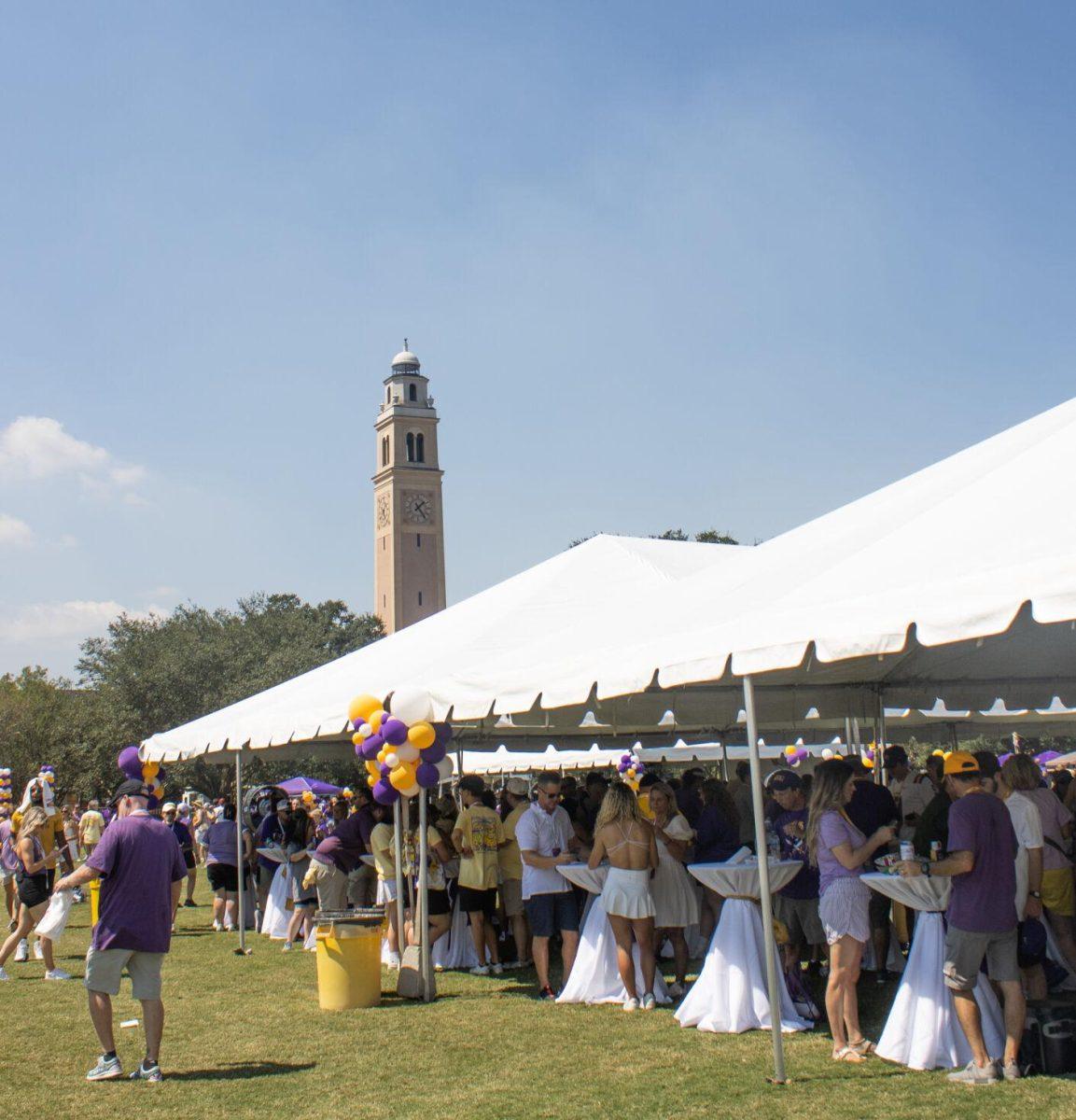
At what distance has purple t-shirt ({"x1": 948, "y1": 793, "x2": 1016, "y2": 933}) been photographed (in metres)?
5.64

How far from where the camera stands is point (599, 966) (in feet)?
28.5

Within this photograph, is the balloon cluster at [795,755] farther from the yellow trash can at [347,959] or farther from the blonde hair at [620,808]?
the blonde hair at [620,808]

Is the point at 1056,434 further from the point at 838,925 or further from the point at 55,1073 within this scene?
the point at 55,1073

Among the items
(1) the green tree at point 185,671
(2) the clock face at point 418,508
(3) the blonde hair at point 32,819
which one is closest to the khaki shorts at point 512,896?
(3) the blonde hair at point 32,819

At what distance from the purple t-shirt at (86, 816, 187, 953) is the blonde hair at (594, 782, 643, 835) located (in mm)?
2839

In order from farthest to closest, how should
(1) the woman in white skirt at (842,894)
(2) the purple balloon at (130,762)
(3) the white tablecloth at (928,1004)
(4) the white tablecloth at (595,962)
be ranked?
1. (2) the purple balloon at (130,762)
2. (4) the white tablecloth at (595,962)
3. (1) the woman in white skirt at (842,894)
4. (3) the white tablecloth at (928,1004)

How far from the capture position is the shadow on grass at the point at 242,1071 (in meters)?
6.96

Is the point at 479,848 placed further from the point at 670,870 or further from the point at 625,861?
the point at 625,861

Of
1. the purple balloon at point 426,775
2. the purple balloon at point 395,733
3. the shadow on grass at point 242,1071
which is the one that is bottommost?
the shadow on grass at point 242,1071

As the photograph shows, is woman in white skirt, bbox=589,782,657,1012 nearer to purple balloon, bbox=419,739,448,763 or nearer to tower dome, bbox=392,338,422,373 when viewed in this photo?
purple balloon, bbox=419,739,448,763

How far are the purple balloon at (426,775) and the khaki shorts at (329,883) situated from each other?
2633 millimetres

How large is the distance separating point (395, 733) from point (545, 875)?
1.57 metres

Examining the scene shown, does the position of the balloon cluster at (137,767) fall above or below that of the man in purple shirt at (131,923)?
above

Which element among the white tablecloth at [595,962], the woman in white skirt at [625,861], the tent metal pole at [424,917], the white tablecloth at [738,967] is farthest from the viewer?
the tent metal pole at [424,917]
